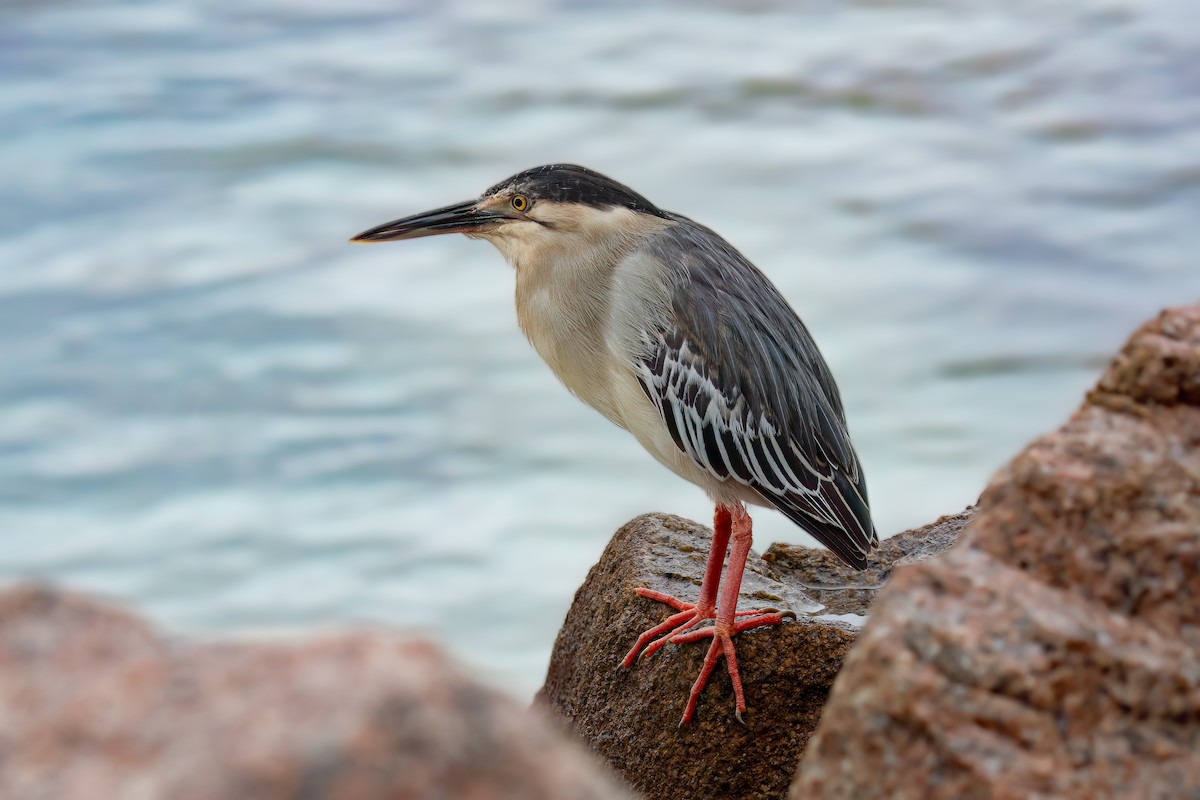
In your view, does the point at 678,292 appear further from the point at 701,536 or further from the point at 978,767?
the point at 978,767

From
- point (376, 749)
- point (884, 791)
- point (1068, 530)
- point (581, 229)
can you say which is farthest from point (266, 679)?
point (581, 229)

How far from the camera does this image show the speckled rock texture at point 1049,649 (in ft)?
5.92

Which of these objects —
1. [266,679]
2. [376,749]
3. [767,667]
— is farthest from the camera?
[767,667]

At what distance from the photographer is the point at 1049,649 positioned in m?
1.86

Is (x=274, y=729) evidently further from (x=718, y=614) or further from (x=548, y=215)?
(x=548, y=215)

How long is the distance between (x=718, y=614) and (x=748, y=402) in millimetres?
726

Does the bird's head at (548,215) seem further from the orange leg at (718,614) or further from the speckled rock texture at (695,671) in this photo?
the speckled rock texture at (695,671)

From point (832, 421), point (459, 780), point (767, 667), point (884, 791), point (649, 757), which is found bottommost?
point (649, 757)

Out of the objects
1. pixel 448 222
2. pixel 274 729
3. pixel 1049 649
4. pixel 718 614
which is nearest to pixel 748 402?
pixel 718 614

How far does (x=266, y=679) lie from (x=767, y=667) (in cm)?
308

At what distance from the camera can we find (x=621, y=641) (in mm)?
4691

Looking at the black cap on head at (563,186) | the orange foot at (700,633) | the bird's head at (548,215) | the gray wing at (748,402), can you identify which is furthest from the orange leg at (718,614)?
the black cap on head at (563,186)

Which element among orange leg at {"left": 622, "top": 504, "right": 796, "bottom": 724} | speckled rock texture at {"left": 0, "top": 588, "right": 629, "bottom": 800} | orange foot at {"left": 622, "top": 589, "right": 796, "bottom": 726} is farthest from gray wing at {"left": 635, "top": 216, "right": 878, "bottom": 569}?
speckled rock texture at {"left": 0, "top": 588, "right": 629, "bottom": 800}

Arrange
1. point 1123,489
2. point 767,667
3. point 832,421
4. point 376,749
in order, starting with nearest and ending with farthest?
1. point 376,749
2. point 1123,489
3. point 767,667
4. point 832,421
